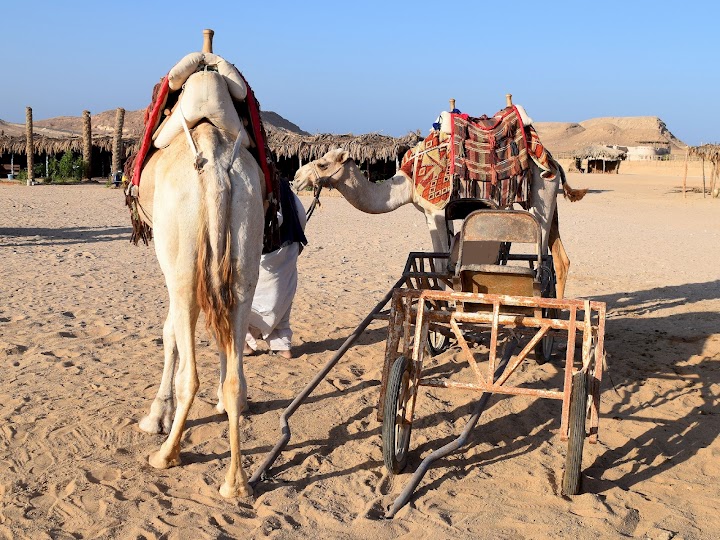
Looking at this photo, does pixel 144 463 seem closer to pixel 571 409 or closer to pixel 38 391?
pixel 38 391

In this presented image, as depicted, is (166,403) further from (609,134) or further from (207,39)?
(609,134)

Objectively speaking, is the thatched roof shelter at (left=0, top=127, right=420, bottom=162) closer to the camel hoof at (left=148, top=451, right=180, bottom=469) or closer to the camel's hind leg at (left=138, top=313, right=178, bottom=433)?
the camel's hind leg at (left=138, top=313, right=178, bottom=433)

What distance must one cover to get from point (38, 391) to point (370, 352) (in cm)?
275

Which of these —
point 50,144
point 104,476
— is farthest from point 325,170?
point 50,144

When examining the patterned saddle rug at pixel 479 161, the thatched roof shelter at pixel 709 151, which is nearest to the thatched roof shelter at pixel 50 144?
the thatched roof shelter at pixel 709 151

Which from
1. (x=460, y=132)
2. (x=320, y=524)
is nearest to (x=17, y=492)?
(x=320, y=524)

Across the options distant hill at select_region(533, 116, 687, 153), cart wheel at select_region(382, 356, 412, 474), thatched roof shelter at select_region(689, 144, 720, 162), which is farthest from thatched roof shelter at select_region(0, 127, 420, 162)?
distant hill at select_region(533, 116, 687, 153)

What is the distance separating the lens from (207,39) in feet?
15.5

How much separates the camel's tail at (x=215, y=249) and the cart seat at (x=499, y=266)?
1.89m

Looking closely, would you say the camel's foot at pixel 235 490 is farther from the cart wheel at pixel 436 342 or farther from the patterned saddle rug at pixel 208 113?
the cart wheel at pixel 436 342

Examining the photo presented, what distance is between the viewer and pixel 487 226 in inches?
212

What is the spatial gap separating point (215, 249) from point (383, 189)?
11.5 feet

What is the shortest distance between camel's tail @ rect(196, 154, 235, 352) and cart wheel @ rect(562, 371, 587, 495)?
186cm

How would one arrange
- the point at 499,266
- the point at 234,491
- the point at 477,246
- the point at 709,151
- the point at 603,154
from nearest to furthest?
the point at 234,491, the point at 499,266, the point at 477,246, the point at 709,151, the point at 603,154
